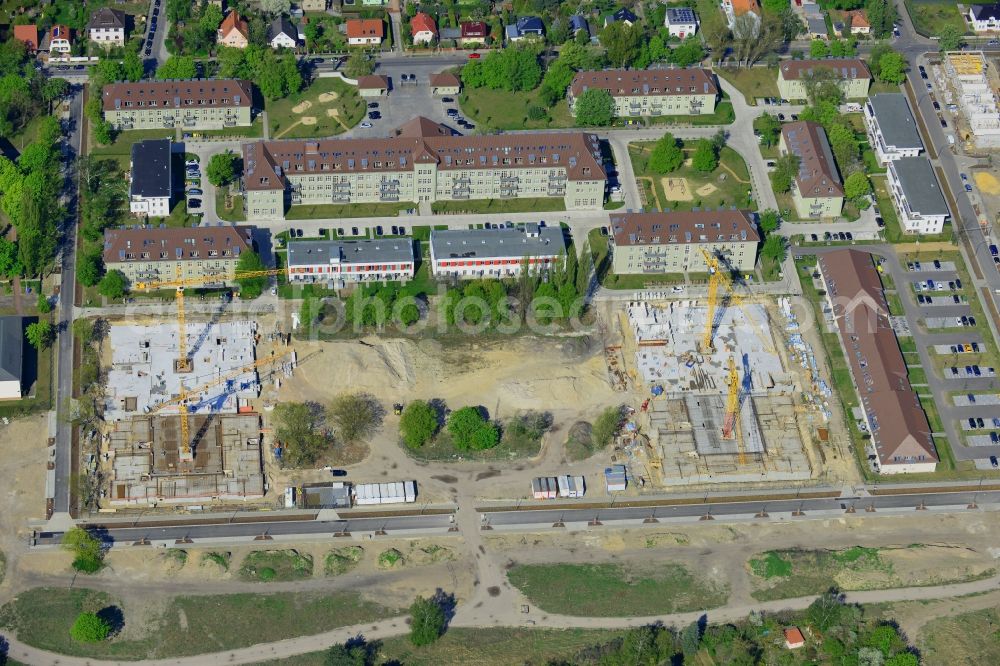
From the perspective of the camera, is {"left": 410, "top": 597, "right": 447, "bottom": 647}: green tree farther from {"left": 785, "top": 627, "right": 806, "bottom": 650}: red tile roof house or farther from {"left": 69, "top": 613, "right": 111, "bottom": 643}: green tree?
{"left": 785, "top": 627, "right": 806, "bottom": 650}: red tile roof house

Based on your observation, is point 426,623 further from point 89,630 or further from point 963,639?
point 963,639

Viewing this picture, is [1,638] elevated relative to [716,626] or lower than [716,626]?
elevated

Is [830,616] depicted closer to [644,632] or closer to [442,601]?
[644,632]

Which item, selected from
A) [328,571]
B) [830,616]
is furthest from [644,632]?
[328,571]

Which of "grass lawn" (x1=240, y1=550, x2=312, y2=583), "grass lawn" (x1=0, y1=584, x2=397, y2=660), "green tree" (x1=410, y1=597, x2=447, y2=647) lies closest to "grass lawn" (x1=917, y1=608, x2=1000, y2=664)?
"green tree" (x1=410, y1=597, x2=447, y2=647)

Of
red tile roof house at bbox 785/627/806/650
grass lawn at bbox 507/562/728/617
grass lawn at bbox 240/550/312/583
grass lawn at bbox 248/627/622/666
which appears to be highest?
grass lawn at bbox 240/550/312/583

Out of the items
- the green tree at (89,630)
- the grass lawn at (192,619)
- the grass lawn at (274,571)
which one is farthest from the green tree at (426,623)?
the green tree at (89,630)
